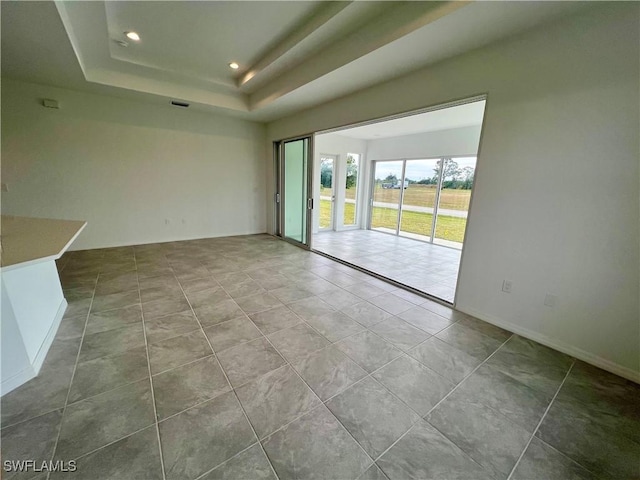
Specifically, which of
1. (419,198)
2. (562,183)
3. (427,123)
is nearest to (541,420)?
(562,183)

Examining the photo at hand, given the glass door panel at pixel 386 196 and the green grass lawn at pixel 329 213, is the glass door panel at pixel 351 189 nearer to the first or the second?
the green grass lawn at pixel 329 213

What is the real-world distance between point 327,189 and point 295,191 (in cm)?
153

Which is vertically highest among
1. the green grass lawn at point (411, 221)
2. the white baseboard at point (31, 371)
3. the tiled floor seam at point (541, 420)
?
the green grass lawn at point (411, 221)

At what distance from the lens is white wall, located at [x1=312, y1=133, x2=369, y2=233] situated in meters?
6.88

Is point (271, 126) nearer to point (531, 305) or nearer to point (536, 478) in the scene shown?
point (531, 305)

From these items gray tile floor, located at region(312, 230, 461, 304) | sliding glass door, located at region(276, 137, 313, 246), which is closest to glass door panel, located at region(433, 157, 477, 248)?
gray tile floor, located at region(312, 230, 461, 304)

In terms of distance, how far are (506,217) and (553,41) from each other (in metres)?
1.46

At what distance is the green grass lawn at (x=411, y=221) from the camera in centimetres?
641

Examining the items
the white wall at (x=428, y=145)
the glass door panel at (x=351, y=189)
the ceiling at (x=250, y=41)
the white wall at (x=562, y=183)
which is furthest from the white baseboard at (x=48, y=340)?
the white wall at (x=428, y=145)

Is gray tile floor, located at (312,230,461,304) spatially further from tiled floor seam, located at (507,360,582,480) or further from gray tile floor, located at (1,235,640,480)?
tiled floor seam, located at (507,360,582,480)

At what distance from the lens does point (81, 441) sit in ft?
4.49

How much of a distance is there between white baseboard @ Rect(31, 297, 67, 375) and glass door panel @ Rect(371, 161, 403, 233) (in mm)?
6970

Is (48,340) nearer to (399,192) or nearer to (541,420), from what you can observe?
(541,420)

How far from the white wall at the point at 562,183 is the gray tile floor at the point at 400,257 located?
2.96 ft
